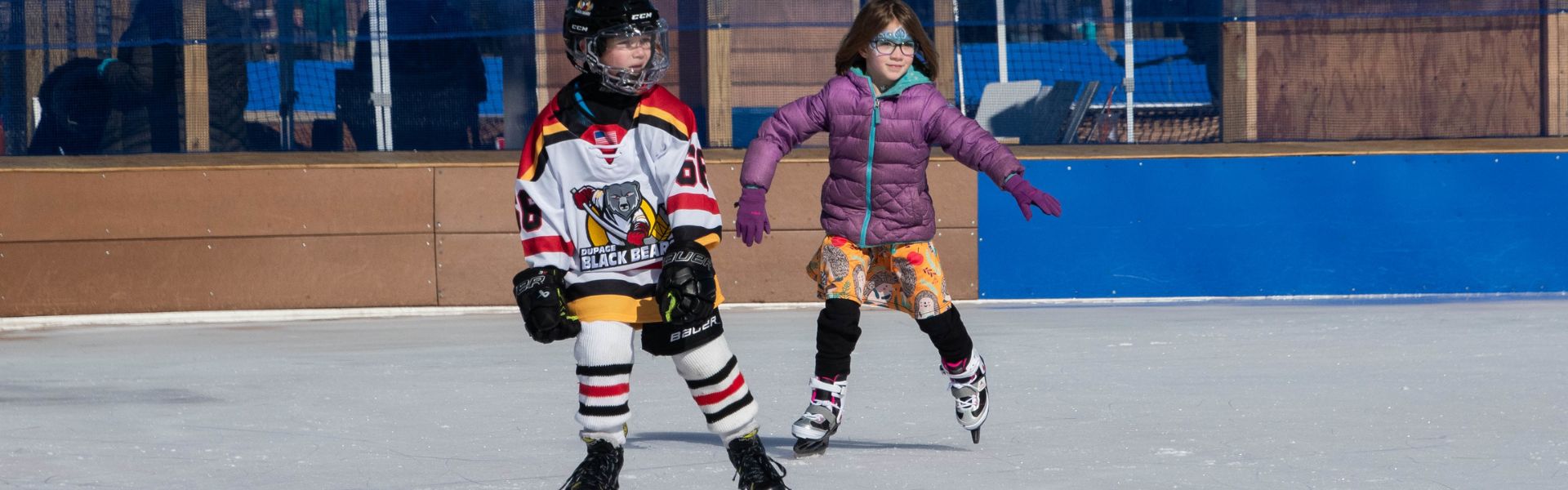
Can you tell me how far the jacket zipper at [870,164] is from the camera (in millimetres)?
5254

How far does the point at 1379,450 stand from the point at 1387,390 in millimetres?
1356

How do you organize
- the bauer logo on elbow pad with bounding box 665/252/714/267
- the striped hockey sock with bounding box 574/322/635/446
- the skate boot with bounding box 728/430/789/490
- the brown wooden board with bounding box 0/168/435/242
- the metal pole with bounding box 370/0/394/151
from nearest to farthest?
the bauer logo on elbow pad with bounding box 665/252/714/267, the striped hockey sock with bounding box 574/322/635/446, the skate boot with bounding box 728/430/789/490, the brown wooden board with bounding box 0/168/435/242, the metal pole with bounding box 370/0/394/151

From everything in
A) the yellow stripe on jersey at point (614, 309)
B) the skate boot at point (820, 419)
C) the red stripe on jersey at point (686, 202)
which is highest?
the red stripe on jersey at point (686, 202)

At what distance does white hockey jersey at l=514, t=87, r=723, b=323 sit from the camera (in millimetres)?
4188

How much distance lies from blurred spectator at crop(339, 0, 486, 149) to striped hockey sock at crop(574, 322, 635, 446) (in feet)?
19.2

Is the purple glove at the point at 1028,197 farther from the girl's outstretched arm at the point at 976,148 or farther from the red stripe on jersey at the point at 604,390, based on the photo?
the red stripe on jersey at the point at 604,390

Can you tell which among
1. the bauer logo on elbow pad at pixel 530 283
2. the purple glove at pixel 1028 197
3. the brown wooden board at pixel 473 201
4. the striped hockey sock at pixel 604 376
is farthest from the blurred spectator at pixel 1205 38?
the bauer logo on elbow pad at pixel 530 283

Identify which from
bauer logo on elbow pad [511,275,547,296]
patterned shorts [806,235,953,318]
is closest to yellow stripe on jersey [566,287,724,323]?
bauer logo on elbow pad [511,275,547,296]

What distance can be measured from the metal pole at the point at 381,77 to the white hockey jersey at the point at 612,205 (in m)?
5.90

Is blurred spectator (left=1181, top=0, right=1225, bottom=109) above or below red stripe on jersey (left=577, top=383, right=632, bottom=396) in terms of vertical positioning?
above

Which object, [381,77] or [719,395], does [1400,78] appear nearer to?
[381,77]

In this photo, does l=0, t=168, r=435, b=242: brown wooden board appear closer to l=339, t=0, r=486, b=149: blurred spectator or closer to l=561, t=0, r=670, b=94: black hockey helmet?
l=339, t=0, r=486, b=149: blurred spectator

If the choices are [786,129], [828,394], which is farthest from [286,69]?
[828,394]

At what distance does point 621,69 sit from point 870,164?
50.1 inches
